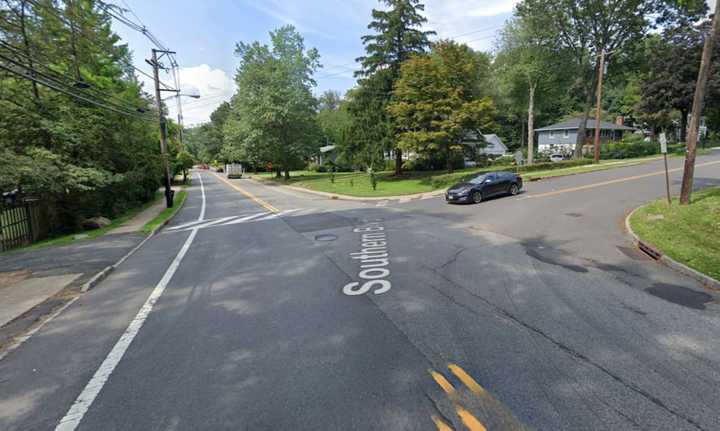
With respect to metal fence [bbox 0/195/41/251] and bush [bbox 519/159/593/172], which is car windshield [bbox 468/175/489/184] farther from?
metal fence [bbox 0/195/41/251]

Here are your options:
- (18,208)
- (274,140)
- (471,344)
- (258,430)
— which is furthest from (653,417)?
(274,140)

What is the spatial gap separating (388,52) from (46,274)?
2889cm

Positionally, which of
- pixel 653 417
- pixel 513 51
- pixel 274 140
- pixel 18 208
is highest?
pixel 513 51

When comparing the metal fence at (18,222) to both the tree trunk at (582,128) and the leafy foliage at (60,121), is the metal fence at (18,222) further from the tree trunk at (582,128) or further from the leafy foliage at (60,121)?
the tree trunk at (582,128)

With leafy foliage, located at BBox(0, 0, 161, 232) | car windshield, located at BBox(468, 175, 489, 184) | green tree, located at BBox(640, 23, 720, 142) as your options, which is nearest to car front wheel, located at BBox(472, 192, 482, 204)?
car windshield, located at BBox(468, 175, 489, 184)

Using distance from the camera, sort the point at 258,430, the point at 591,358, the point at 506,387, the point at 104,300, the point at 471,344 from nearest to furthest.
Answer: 1. the point at 258,430
2. the point at 506,387
3. the point at 591,358
4. the point at 471,344
5. the point at 104,300

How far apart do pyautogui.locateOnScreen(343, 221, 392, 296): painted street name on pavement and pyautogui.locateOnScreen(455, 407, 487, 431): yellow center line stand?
294 centimetres

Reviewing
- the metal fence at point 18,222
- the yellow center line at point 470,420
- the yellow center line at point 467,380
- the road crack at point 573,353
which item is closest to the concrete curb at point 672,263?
the road crack at point 573,353

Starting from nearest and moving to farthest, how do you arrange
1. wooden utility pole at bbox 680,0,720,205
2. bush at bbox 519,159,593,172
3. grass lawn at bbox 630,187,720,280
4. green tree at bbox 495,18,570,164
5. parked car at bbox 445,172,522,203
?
grass lawn at bbox 630,187,720,280
wooden utility pole at bbox 680,0,720,205
parked car at bbox 445,172,522,203
bush at bbox 519,159,593,172
green tree at bbox 495,18,570,164

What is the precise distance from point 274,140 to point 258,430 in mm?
37674

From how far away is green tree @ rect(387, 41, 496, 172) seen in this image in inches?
987

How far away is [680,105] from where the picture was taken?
123 feet

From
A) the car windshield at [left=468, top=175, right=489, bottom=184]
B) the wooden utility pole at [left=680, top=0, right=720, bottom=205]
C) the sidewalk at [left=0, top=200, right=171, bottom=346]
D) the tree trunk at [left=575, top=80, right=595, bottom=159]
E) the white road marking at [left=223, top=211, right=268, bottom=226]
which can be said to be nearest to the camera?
the sidewalk at [left=0, top=200, right=171, bottom=346]

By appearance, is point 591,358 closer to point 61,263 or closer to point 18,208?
point 61,263
